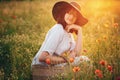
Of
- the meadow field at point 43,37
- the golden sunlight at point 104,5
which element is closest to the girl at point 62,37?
the meadow field at point 43,37

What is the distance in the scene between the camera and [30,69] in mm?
4988

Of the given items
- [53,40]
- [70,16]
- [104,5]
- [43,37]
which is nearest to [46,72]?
[53,40]

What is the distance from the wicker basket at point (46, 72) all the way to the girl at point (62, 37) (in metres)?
0.05

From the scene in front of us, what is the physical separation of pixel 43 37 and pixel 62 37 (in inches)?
48.6

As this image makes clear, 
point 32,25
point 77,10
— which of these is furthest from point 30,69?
point 32,25

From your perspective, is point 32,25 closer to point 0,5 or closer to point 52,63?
point 0,5

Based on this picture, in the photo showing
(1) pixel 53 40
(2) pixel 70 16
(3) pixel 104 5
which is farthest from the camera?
(3) pixel 104 5

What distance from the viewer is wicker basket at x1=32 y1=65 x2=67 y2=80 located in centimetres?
462

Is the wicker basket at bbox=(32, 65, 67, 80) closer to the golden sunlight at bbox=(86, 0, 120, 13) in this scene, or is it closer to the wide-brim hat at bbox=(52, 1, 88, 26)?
the wide-brim hat at bbox=(52, 1, 88, 26)

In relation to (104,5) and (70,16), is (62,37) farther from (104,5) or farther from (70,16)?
(104,5)

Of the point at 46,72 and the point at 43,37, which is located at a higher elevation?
the point at 43,37

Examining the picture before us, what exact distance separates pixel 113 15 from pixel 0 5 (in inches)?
79.6

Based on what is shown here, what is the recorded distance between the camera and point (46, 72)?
4695 mm

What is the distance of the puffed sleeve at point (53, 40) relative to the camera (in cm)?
467
